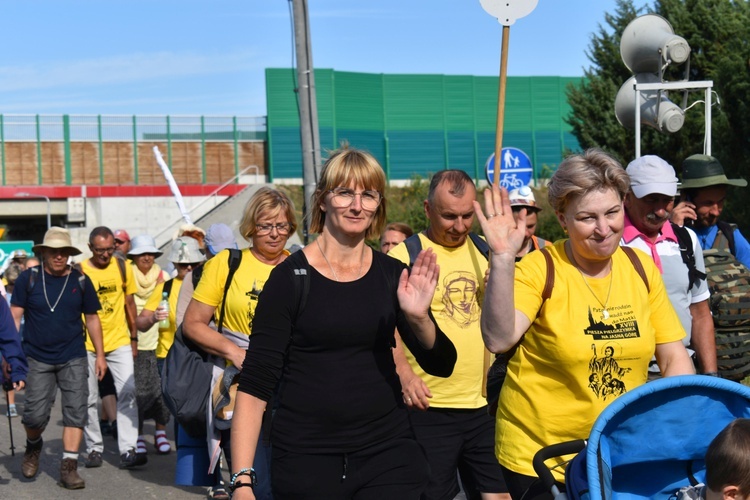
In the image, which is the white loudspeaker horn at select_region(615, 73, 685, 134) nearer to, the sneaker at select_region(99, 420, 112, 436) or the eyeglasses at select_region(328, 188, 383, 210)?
the eyeglasses at select_region(328, 188, 383, 210)

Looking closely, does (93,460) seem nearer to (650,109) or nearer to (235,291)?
(235,291)

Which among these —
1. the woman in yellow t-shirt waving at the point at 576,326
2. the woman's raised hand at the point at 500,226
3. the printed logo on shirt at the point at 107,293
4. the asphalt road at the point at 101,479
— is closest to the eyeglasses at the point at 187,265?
the printed logo on shirt at the point at 107,293

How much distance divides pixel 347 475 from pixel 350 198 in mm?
1027

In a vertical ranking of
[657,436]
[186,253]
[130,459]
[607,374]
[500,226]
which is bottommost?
[130,459]

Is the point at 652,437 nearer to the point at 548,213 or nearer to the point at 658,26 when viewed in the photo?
the point at 658,26

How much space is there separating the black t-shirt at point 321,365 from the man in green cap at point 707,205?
2934 millimetres

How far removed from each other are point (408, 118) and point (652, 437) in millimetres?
42785

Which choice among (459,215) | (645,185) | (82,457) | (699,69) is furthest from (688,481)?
(699,69)

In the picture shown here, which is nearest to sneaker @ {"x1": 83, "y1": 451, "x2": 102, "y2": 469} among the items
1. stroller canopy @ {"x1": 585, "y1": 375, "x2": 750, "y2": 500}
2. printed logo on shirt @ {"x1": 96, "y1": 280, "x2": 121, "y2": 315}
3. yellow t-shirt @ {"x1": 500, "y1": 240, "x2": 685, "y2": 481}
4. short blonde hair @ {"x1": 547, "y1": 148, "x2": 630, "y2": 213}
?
printed logo on shirt @ {"x1": 96, "y1": 280, "x2": 121, "y2": 315}

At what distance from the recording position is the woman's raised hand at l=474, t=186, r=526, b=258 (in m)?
3.69

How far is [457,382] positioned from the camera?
5828 mm

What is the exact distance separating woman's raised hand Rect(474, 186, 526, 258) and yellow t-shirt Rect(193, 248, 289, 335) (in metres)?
2.87

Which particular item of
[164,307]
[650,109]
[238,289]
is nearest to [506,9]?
[238,289]

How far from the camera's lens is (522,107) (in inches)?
1861
